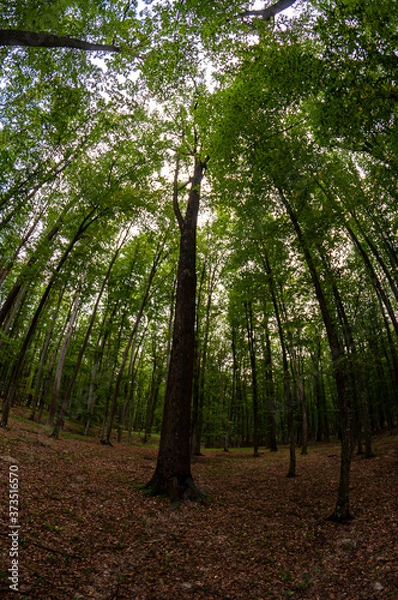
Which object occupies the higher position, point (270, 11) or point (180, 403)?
point (270, 11)

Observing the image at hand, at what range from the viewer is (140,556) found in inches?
196

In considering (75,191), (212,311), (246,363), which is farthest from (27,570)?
(246,363)

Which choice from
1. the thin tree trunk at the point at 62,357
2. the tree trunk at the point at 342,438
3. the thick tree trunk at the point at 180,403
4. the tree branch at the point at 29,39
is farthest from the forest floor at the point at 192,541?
the thin tree trunk at the point at 62,357

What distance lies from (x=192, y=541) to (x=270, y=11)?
11013mm

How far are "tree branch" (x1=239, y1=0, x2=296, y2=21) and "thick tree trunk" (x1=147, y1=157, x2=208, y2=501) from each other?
4.39 metres

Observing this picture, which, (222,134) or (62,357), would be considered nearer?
(222,134)

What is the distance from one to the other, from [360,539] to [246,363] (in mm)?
21201

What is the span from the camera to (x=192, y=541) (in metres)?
5.74

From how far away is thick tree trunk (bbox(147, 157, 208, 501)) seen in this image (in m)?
8.01

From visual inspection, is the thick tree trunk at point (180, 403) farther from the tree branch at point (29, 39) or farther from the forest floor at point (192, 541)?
the tree branch at point (29, 39)

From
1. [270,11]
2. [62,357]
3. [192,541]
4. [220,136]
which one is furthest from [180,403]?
[62,357]

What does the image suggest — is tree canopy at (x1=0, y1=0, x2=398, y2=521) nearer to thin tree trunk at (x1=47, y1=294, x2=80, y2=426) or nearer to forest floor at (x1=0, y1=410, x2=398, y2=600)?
forest floor at (x1=0, y1=410, x2=398, y2=600)

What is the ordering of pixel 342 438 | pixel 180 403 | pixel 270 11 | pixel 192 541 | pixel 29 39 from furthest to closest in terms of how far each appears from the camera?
1. pixel 180 403
2. pixel 342 438
3. pixel 270 11
4. pixel 192 541
5. pixel 29 39

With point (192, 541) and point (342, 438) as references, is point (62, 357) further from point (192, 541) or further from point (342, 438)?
point (342, 438)
